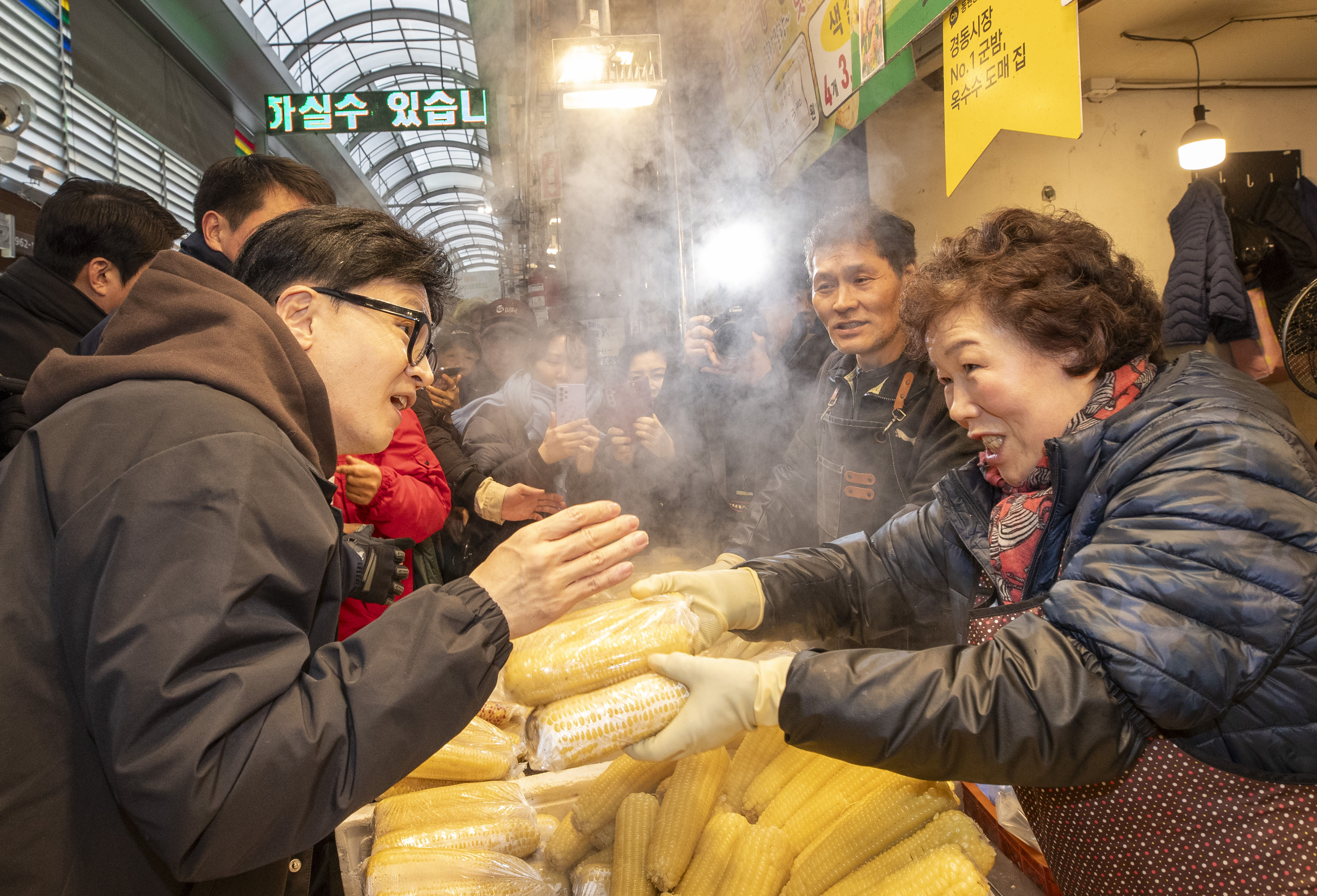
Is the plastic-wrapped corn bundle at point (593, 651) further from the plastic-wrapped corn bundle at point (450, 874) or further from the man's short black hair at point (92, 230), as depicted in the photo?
the man's short black hair at point (92, 230)

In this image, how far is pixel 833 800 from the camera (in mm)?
1610

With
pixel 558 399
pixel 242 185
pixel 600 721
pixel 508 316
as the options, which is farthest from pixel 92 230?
pixel 600 721

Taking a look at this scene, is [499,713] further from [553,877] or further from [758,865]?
[758,865]

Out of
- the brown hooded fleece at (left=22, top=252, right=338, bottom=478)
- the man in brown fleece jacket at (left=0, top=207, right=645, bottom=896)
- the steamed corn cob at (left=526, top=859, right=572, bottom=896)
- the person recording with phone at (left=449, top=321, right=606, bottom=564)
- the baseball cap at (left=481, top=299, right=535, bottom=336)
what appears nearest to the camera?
the man in brown fleece jacket at (left=0, top=207, right=645, bottom=896)

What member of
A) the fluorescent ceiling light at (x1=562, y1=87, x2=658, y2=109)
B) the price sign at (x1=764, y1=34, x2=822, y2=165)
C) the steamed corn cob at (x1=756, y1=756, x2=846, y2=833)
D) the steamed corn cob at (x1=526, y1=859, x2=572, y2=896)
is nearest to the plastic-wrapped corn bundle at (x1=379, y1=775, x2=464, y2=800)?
the steamed corn cob at (x1=526, y1=859, x2=572, y2=896)

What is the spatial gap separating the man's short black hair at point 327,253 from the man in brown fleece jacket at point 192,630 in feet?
0.97

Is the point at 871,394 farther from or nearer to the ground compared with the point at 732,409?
farther from the ground

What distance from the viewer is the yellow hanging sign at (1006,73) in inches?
61.8

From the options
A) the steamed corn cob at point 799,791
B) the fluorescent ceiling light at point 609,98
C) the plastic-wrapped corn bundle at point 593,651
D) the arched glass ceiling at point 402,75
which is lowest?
the steamed corn cob at point 799,791

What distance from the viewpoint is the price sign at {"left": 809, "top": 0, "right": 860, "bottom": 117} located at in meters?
2.98

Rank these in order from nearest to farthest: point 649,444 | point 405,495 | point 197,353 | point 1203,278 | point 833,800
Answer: point 197,353 < point 833,800 < point 405,495 < point 649,444 < point 1203,278

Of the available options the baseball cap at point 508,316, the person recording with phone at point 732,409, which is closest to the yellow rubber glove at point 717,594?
the person recording with phone at point 732,409

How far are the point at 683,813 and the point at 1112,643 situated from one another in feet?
3.32

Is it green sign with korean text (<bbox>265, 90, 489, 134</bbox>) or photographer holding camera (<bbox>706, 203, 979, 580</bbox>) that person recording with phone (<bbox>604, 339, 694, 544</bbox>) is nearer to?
photographer holding camera (<bbox>706, 203, 979, 580</bbox>)
